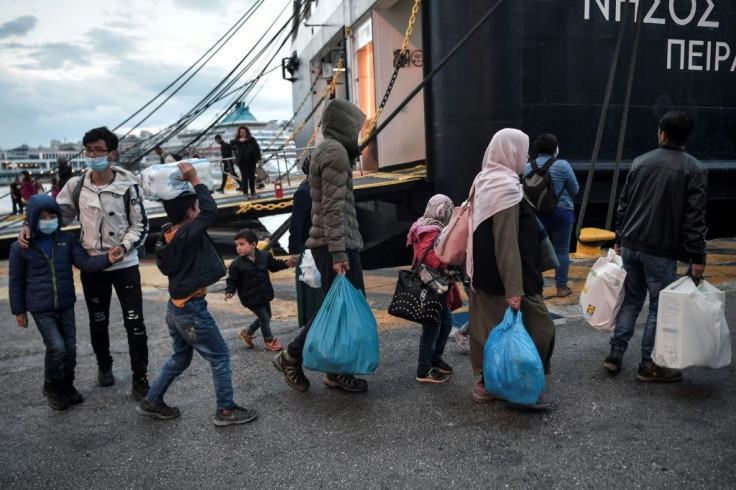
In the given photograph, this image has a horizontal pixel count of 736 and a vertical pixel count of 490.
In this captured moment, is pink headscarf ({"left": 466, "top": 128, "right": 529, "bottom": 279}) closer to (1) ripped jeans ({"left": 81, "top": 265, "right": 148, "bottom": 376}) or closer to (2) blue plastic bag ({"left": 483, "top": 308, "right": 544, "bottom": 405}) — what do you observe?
(2) blue plastic bag ({"left": 483, "top": 308, "right": 544, "bottom": 405})

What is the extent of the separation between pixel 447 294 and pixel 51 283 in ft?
7.93

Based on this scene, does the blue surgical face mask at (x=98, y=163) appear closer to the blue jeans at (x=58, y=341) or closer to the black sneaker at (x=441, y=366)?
the blue jeans at (x=58, y=341)

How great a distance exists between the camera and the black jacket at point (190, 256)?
129 inches

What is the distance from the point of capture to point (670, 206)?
3602 millimetres

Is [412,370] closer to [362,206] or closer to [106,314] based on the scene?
[106,314]

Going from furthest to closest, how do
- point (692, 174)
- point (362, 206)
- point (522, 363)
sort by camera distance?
1. point (362, 206)
2. point (692, 174)
3. point (522, 363)

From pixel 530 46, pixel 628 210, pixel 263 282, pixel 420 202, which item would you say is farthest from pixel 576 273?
pixel 263 282

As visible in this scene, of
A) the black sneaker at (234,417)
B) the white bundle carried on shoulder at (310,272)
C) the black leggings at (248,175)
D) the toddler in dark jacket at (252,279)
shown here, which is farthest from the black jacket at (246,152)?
the black sneaker at (234,417)

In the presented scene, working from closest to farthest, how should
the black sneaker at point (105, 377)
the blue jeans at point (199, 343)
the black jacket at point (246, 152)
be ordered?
the blue jeans at point (199, 343) → the black sneaker at point (105, 377) → the black jacket at point (246, 152)

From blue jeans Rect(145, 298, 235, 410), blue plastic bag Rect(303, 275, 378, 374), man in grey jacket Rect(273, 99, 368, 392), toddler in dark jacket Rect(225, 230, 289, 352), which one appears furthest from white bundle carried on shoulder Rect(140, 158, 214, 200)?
toddler in dark jacket Rect(225, 230, 289, 352)

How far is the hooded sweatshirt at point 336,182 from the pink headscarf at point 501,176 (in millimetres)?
773

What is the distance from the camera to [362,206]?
10.9 meters

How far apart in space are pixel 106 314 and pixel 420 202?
493 cm

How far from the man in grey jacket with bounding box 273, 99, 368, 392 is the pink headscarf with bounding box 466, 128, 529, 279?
777 mm
